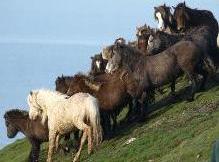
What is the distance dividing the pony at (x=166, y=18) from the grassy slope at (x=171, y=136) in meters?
3.75

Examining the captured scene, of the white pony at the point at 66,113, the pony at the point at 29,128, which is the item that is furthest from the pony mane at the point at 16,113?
the white pony at the point at 66,113

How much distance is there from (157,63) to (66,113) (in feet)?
13.5

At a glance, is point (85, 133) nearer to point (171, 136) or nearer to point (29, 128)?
point (171, 136)

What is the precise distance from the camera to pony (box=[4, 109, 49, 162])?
21.0 m

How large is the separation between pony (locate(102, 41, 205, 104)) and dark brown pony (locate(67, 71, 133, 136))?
0.41 meters

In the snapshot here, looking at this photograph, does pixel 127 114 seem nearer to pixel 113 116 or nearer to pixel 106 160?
pixel 113 116

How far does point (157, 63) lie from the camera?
869 inches

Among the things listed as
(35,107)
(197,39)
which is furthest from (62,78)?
(197,39)

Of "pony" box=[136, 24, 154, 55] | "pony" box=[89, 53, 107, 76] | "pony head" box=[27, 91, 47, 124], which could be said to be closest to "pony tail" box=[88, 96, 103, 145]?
"pony head" box=[27, 91, 47, 124]

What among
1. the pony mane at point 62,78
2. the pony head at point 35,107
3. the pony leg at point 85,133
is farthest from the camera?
the pony mane at point 62,78

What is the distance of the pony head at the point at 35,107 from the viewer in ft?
66.7

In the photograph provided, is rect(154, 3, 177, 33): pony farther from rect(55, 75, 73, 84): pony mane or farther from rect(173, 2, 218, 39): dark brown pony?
rect(55, 75, 73, 84): pony mane

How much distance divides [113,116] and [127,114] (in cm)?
105

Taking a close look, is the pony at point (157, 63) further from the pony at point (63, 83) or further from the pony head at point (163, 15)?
the pony head at point (163, 15)
